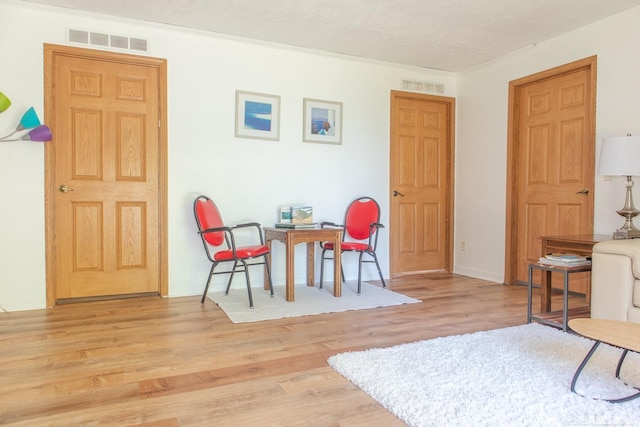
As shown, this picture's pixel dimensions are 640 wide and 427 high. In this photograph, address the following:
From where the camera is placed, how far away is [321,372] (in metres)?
2.12

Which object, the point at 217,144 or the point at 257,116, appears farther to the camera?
the point at 257,116

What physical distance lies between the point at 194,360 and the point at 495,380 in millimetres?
1501

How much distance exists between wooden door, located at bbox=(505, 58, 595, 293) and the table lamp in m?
0.53

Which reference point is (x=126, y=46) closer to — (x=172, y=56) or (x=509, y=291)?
(x=172, y=56)

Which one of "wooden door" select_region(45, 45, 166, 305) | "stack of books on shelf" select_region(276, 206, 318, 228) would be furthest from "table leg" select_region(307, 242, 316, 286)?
"wooden door" select_region(45, 45, 166, 305)

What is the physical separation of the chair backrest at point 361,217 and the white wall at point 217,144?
0.45ft

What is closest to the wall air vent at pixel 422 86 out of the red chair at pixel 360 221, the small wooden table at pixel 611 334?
the red chair at pixel 360 221

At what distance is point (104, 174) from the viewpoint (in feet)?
12.2

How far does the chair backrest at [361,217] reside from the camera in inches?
177

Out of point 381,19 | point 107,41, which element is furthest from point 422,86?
point 107,41

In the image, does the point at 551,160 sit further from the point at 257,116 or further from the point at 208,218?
the point at 208,218

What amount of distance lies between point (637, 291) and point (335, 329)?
179cm

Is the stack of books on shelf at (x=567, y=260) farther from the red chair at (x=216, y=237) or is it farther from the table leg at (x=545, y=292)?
the red chair at (x=216, y=237)

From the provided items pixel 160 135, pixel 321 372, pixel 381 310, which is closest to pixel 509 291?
pixel 381 310
